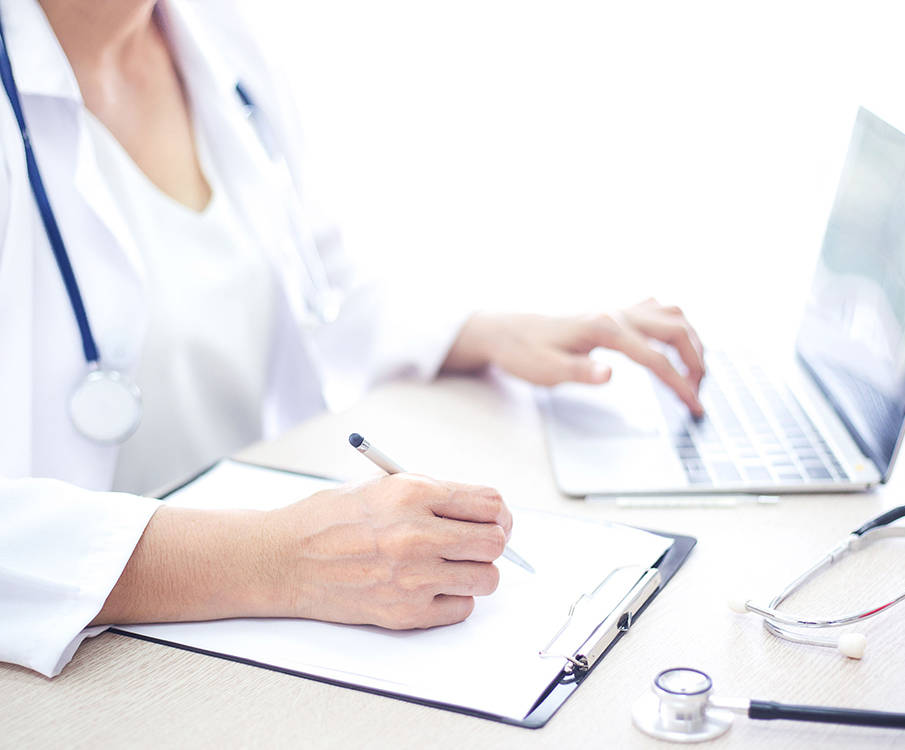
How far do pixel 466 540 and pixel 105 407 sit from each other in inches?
18.1

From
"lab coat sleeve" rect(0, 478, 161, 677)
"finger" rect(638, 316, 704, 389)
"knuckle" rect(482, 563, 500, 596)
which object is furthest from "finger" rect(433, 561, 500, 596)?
"finger" rect(638, 316, 704, 389)

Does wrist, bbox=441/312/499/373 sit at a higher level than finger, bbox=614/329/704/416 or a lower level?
lower

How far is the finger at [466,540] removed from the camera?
655 mm

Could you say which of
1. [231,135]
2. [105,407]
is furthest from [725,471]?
[231,135]

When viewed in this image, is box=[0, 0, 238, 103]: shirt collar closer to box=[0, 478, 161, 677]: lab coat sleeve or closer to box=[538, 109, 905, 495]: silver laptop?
box=[0, 478, 161, 677]: lab coat sleeve

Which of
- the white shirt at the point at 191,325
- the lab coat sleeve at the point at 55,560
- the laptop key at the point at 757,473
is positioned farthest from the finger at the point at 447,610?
the white shirt at the point at 191,325

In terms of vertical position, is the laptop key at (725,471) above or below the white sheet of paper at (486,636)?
above

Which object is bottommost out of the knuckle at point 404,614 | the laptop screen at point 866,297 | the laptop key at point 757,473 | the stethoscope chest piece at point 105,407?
the stethoscope chest piece at point 105,407

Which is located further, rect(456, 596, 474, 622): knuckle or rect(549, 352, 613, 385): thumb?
rect(549, 352, 613, 385): thumb

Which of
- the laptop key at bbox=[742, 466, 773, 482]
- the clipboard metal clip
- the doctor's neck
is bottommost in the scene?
the clipboard metal clip

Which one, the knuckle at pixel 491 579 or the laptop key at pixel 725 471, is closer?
the knuckle at pixel 491 579

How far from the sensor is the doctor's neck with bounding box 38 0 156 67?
102cm

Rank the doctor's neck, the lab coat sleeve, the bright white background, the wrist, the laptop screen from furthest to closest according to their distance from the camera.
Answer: the bright white background
the wrist
the doctor's neck
the laptop screen
the lab coat sleeve

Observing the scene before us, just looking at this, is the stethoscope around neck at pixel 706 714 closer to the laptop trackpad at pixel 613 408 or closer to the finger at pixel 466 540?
the finger at pixel 466 540
